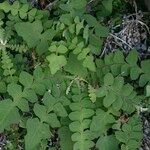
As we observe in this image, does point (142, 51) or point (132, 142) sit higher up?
point (142, 51)

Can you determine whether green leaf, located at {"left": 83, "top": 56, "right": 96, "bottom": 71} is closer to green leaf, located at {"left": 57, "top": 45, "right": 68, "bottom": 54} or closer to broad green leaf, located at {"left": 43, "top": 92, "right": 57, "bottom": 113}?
green leaf, located at {"left": 57, "top": 45, "right": 68, "bottom": 54}

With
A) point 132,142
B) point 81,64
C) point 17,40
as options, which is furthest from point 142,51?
point 17,40

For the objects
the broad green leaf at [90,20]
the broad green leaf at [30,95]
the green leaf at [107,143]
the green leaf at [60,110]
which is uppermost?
the broad green leaf at [90,20]

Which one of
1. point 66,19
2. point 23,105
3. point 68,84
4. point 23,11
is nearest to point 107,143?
point 68,84

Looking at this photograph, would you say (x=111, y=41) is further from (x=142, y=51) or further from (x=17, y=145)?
(x=17, y=145)

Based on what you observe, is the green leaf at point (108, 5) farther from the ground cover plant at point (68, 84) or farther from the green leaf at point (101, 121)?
the green leaf at point (101, 121)

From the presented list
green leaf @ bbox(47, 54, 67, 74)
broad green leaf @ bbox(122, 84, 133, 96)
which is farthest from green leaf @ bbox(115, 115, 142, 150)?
green leaf @ bbox(47, 54, 67, 74)

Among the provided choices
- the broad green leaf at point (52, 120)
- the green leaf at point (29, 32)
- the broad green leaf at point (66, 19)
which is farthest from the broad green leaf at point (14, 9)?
the broad green leaf at point (52, 120)
